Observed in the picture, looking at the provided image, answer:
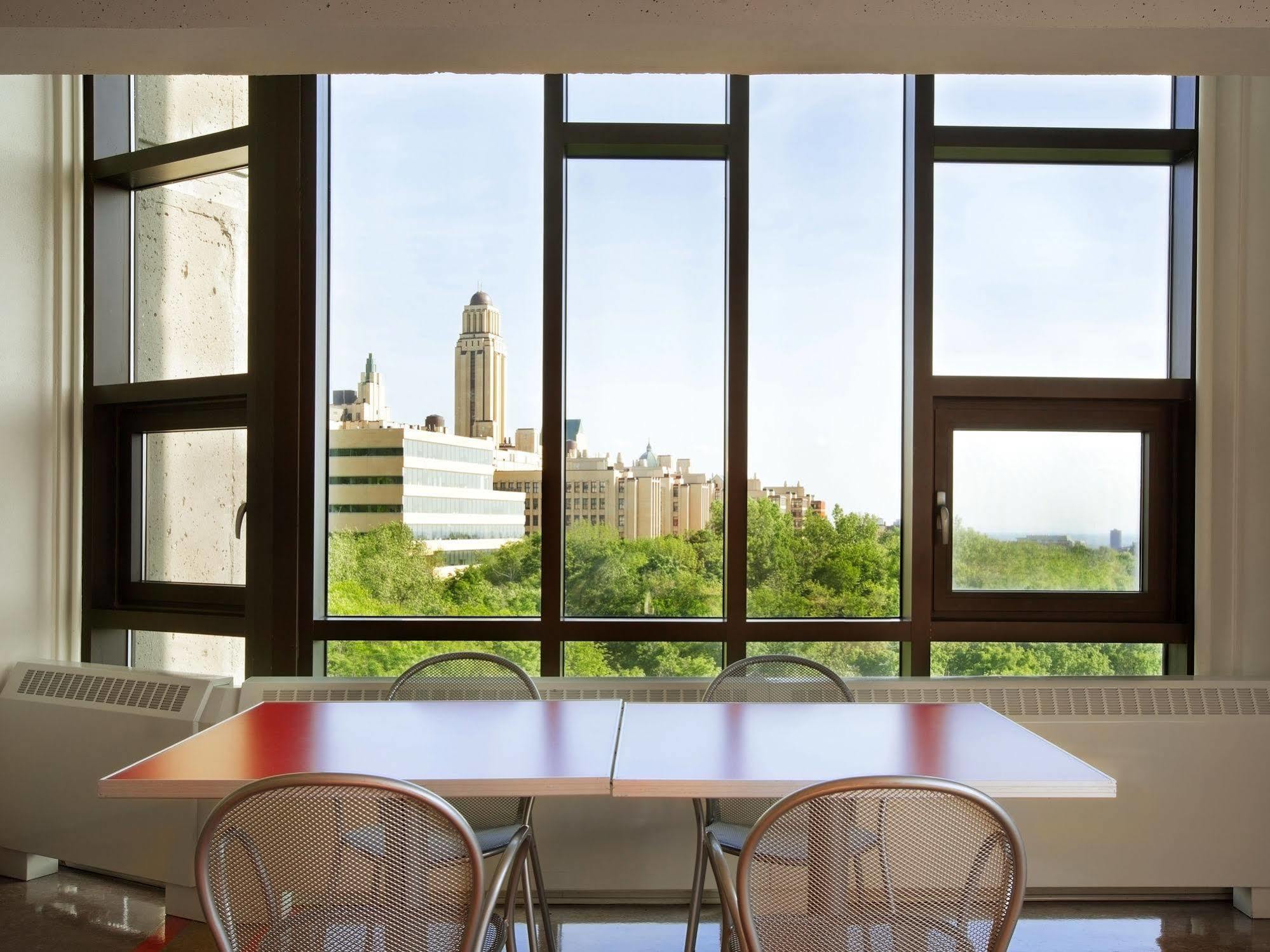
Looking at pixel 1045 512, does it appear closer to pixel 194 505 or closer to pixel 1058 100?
pixel 1058 100

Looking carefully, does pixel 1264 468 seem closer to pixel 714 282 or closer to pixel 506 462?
pixel 714 282

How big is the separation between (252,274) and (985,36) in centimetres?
271

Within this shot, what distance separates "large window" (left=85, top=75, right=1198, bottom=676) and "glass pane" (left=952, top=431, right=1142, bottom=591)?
0.01 metres

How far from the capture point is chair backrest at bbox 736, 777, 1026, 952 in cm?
161

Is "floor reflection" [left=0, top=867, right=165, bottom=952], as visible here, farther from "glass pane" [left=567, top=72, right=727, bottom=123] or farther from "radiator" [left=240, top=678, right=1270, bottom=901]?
"glass pane" [left=567, top=72, right=727, bottom=123]

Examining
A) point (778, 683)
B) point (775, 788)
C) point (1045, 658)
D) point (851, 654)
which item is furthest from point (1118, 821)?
point (775, 788)

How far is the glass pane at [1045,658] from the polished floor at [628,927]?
0.84 meters

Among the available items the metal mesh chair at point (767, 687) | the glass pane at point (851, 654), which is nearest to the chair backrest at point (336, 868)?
the metal mesh chair at point (767, 687)

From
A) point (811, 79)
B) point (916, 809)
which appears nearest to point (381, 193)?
point (811, 79)

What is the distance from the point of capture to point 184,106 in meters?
3.92

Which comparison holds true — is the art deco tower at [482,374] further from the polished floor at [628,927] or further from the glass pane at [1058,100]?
the glass pane at [1058,100]

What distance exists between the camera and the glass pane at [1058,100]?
3.65 meters

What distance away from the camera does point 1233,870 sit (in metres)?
3.22

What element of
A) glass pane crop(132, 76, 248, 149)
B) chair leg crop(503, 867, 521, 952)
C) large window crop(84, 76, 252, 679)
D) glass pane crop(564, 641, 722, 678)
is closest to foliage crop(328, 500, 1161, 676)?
glass pane crop(564, 641, 722, 678)
